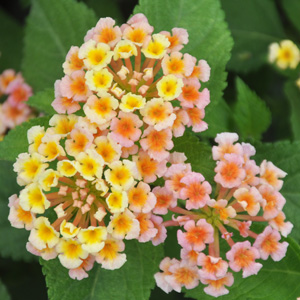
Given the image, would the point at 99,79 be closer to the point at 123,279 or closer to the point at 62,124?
the point at 62,124

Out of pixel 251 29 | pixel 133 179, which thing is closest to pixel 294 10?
pixel 251 29

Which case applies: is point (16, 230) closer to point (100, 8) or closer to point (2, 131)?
point (2, 131)

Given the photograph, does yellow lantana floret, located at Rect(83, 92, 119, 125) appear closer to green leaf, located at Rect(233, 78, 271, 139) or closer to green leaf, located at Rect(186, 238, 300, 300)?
green leaf, located at Rect(186, 238, 300, 300)

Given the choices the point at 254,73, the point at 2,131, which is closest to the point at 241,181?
the point at 2,131

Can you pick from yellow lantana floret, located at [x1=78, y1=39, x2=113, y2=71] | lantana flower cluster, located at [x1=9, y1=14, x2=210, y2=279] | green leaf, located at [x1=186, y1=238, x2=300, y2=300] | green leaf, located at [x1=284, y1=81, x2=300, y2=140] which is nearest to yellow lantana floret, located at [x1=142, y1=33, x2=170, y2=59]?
lantana flower cluster, located at [x1=9, y1=14, x2=210, y2=279]

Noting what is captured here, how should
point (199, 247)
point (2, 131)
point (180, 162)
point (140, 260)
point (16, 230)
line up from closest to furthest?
point (199, 247)
point (180, 162)
point (140, 260)
point (16, 230)
point (2, 131)
